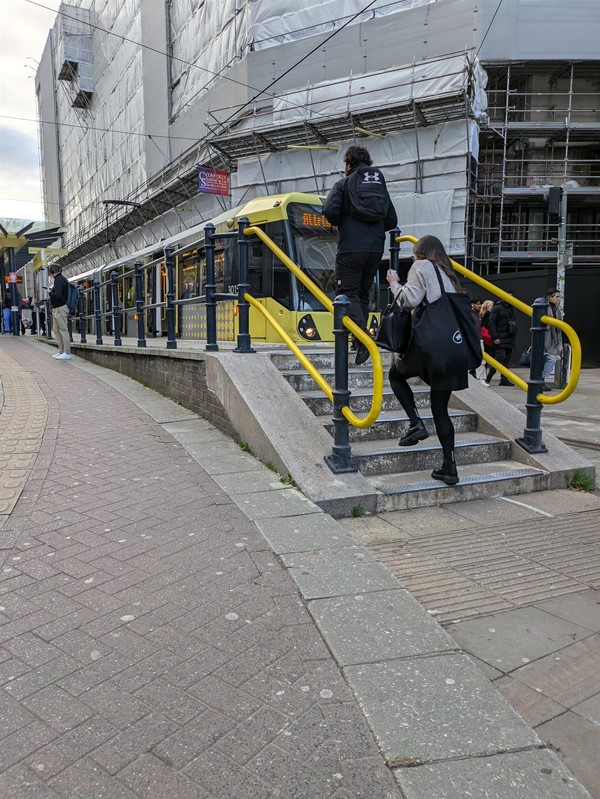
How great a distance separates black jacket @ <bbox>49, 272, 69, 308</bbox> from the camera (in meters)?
11.3

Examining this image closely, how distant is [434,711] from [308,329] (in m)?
7.19

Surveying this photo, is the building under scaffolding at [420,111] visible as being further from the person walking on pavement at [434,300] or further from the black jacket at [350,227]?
the person walking on pavement at [434,300]

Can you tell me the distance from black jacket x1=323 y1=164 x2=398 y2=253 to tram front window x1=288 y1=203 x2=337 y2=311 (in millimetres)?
3448

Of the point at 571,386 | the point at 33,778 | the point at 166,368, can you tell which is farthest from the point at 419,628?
the point at 166,368

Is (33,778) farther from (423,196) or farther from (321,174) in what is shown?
(321,174)

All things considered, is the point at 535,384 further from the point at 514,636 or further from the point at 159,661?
the point at 159,661

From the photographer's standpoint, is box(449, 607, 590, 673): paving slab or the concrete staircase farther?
the concrete staircase

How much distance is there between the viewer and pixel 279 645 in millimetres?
2240

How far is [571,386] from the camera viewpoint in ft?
14.8

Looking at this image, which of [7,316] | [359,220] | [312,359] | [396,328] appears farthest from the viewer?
[7,316]

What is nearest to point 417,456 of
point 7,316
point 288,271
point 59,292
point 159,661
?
point 159,661

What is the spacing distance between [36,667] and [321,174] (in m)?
18.9

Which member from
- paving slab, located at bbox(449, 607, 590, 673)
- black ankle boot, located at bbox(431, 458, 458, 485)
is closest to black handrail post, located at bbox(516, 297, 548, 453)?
black ankle boot, located at bbox(431, 458, 458, 485)

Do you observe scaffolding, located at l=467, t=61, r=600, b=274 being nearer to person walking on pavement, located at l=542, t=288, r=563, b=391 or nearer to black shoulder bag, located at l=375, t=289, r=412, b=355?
person walking on pavement, located at l=542, t=288, r=563, b=391
